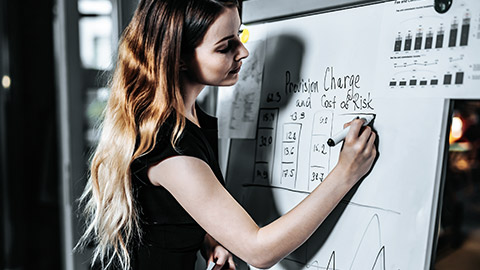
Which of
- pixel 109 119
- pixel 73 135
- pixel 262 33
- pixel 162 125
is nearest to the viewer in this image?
pixel 162 125

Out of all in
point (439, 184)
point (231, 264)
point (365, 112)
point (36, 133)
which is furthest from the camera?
point (36, 133)

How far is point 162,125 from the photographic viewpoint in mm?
833

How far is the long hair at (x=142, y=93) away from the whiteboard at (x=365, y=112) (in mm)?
230

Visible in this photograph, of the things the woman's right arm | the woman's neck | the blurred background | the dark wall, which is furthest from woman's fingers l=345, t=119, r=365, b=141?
the dark wall

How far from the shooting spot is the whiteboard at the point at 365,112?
715 mm

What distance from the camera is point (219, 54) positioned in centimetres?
89

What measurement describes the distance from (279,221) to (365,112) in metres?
0.27

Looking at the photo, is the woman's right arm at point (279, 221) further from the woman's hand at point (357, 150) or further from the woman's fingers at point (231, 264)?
the woman's fingers at point (231, 264)

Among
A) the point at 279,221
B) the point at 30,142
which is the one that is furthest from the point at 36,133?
the point at 279,221

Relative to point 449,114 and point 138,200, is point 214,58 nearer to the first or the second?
point 138,200

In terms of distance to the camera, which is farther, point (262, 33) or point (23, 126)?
point (23, 126)

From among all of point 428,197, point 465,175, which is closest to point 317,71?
point 428,197

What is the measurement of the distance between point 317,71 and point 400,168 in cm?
29

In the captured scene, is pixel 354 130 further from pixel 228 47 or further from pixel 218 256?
pixel 218 256
